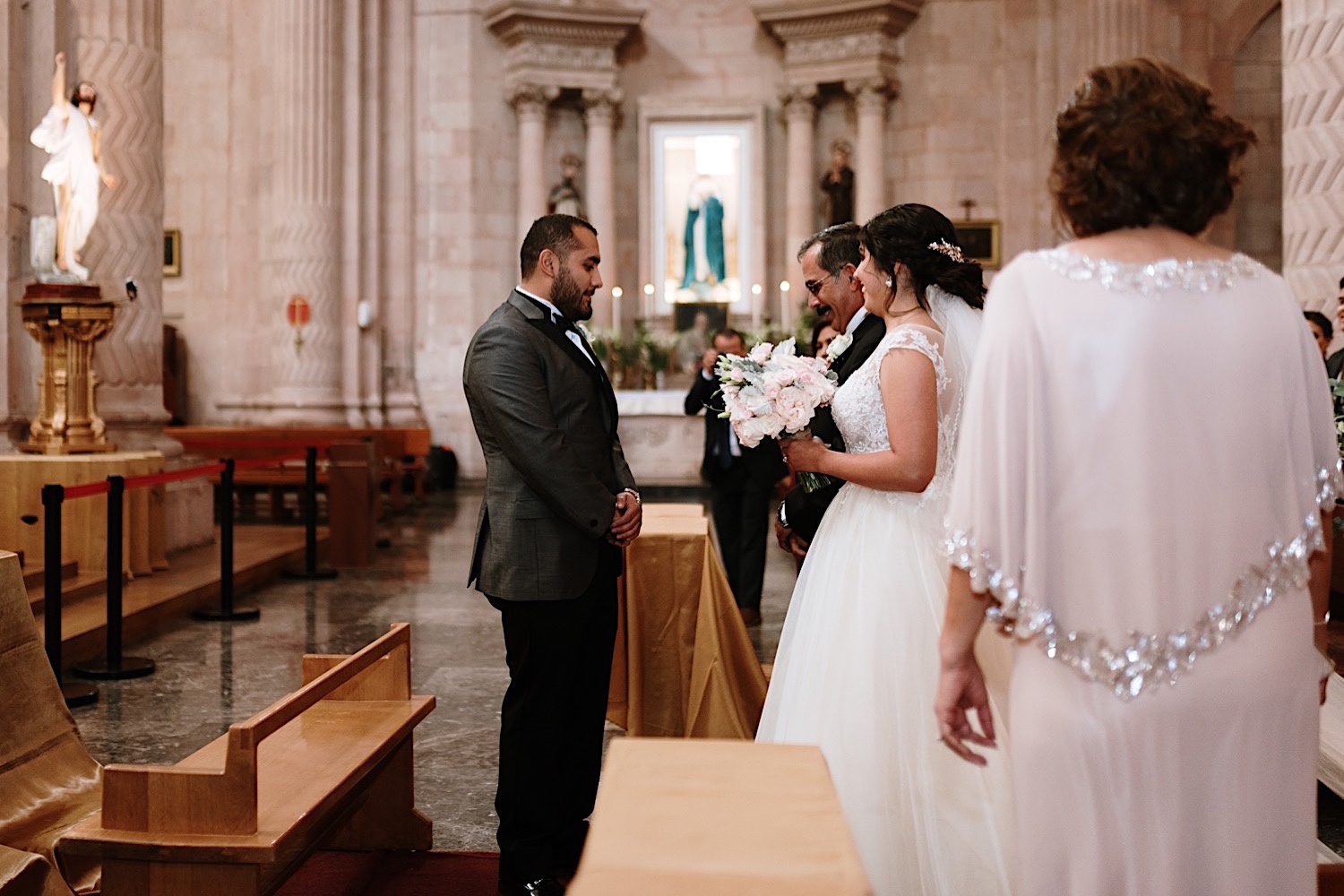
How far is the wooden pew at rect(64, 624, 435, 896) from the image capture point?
2.88 metres

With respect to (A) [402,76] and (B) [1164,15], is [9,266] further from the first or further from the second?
(B) [1164,15]

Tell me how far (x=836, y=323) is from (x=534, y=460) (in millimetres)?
1617

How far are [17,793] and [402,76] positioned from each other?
1659 cm

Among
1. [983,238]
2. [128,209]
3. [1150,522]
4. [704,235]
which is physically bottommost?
[1150,522]

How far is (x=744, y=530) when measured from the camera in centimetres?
812

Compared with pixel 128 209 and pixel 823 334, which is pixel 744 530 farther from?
pixel 128 209

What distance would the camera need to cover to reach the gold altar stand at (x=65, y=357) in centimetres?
873

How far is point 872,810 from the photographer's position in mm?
3078

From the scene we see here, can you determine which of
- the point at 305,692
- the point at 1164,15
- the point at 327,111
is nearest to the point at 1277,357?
the point at 305,692

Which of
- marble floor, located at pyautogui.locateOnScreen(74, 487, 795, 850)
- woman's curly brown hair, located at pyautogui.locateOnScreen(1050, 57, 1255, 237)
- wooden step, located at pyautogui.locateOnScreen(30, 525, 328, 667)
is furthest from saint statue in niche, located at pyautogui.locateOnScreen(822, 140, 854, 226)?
woman's curly brown hair, located at pyautogui.locateOnScreen(1050, 57, 1255, 237)

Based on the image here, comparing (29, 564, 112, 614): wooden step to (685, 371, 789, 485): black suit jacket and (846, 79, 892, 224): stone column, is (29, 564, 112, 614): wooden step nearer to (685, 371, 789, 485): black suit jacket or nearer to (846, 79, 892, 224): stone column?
(685, 371, 789, 485): black suit jacket

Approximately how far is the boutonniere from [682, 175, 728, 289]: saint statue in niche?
50.3 feet

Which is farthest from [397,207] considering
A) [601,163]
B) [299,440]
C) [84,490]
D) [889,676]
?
[889,676]

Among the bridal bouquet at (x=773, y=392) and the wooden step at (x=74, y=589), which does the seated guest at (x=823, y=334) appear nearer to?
the bridal bouquet at (x=773, y=392)
